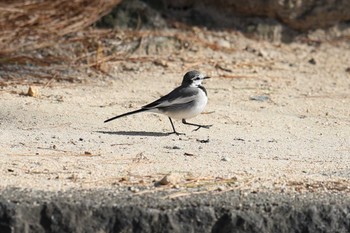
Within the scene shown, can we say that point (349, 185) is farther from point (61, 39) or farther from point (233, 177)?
point (61, 39)

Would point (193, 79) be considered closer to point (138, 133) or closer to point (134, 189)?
point (138, 133)

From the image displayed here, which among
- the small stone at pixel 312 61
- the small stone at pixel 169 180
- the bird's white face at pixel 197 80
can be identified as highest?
the small stone at pixel 169 180

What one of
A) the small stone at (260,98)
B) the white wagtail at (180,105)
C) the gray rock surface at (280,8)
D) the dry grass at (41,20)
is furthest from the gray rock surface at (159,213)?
the gray rock surface at (280,8)

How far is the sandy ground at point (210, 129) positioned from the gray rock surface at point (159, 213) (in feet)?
0.66

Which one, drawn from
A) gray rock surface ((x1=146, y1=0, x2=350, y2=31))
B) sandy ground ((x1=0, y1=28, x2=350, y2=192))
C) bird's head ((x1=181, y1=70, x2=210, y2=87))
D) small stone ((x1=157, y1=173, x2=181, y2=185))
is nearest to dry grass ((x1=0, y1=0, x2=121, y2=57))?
sandy ground ((x1=0, y1=28, x2=350, y2=192))

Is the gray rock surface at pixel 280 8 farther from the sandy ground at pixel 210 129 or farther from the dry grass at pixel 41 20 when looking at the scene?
the dry grass at pixel 41 20

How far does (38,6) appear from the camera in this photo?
823cm

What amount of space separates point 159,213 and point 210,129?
6.68 feet

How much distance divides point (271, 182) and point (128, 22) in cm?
415

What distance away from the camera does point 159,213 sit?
4789 mm

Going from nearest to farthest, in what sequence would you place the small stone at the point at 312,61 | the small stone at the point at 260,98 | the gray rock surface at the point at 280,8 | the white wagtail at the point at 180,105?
the white wagtail at the point at 180,105 → the small stone at the point at 260,98 → the small stone at the point at 312,61 → the gray rock surface at the point at 280,8

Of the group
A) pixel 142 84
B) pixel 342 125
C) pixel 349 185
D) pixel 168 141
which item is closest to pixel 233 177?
pixel 349 185

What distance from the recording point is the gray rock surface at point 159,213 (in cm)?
477

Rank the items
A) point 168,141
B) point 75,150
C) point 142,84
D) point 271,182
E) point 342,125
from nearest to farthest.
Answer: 1. point 271,182
2. point 75,150
3. point 168,141
4. point 342,125
5. point 142,84
